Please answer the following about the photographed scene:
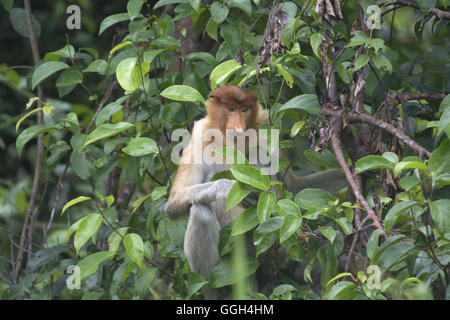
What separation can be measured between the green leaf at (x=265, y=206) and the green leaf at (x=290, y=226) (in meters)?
0.06

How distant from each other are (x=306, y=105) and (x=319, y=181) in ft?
3.49

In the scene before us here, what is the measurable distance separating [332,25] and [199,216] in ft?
3.98

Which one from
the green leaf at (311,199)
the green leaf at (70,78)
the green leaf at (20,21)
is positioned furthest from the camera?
the green leaf at (20,21)

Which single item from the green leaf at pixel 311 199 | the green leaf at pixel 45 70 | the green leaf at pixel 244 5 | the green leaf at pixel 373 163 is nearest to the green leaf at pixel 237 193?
the green leaf at pixel 311 199

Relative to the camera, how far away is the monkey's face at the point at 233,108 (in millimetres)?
2926

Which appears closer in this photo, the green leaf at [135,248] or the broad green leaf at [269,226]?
the broad green leaf at [269,226]

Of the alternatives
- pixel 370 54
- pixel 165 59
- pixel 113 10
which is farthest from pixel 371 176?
pixel 113 10

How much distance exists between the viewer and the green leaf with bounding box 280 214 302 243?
1.88 metres

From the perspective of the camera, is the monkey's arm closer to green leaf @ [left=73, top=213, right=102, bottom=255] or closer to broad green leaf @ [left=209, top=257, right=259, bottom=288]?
broad green leaf @ [left=209, top=257, right=259, bottom=288]

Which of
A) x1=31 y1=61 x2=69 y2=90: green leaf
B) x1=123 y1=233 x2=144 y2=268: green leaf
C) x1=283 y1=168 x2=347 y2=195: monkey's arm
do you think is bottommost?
x1=283 y1=168 x2=347 y2=195: monkey's arm

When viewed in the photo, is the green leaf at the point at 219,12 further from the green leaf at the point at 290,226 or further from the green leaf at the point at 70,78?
the green leaf at the point at 290,226

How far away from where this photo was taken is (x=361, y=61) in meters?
2.17

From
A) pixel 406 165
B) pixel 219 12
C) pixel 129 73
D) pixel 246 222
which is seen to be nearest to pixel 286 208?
pixel 246 222

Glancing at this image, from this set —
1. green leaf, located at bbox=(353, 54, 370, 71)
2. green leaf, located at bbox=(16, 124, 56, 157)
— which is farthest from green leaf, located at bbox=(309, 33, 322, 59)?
green leaf, located at bbox=(16, 124, 56, 157)
